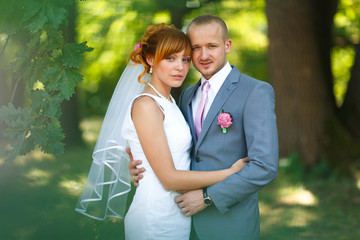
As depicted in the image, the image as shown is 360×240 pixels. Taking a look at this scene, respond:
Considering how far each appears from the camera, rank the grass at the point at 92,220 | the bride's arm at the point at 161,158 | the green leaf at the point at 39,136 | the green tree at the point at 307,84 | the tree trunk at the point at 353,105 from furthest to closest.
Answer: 1. the tree trunk at the point at 353,105
2. the green tree at the point at 307,84
3. the grass at the point at 92,220
4. the green leaf at the point at 39,136
5. the bride's arm at the point at 161,158

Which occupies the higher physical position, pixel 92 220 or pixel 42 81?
pixel 42 81

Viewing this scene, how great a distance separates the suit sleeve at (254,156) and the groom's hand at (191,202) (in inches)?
4.1

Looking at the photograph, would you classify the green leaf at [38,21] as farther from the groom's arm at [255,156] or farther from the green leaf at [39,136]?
the groom's arm at [255,156]

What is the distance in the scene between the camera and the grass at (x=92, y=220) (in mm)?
3762

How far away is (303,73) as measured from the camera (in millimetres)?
7543

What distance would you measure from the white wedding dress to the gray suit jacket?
11 cm

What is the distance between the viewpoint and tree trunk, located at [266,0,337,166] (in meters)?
7.52

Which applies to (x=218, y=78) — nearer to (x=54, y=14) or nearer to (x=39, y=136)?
(x=54, y=14)

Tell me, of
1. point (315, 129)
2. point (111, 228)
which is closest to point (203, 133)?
point (111, 228)

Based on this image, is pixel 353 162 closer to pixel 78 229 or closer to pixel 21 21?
pixel 78 229

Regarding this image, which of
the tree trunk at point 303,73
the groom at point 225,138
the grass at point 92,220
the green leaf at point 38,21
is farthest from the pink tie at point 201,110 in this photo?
the tree trunk at point 303,73

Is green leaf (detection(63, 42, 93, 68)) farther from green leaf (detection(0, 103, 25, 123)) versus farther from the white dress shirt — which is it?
the white dress shirt

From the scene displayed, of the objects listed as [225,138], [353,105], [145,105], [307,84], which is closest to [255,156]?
[225,138]

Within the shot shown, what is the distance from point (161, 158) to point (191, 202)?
40 centimetres
